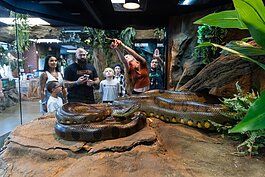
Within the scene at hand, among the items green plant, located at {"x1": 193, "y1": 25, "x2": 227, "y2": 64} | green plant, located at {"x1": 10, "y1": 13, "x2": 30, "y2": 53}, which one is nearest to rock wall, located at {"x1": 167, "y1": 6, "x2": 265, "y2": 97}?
green plant, located at {"x1": 193, "y1": 25, "x2": 227, "y2": 64}

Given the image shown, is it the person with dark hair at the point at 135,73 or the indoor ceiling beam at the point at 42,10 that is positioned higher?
the indoor ceiling beam at the point at 42,10

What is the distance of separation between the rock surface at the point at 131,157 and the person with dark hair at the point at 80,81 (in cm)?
118

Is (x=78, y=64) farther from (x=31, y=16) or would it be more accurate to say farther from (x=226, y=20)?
(x=226, y=20)

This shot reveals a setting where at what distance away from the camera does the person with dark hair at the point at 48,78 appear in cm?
267

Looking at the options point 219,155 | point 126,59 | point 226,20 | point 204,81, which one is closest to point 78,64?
point 126,59

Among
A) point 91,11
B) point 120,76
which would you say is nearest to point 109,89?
point 120,76

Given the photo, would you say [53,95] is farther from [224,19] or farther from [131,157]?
[224,19]

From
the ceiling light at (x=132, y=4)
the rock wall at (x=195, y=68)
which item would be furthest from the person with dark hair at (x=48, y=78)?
the rock wall at (x=195, y=68)

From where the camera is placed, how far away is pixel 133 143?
126 centimetres

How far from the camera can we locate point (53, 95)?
2615 millimetres

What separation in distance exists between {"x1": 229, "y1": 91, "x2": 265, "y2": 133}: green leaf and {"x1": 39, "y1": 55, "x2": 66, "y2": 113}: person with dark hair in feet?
8.16

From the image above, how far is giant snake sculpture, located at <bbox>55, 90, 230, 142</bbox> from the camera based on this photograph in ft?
4.46

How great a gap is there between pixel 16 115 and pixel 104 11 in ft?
7.02

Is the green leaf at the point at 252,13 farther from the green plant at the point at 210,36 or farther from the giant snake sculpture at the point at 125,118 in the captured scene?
the green plant at the point at 210,36
